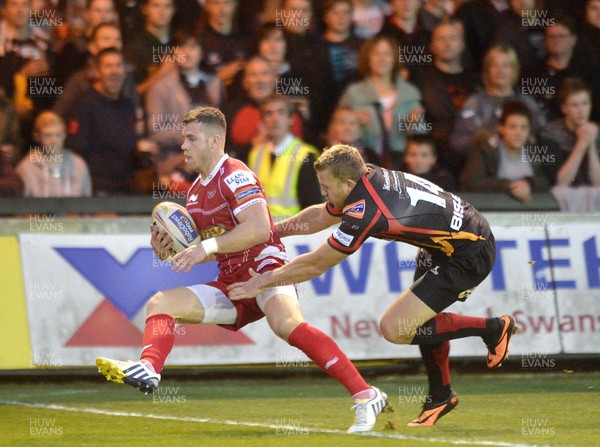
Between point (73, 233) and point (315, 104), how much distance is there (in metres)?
2.65

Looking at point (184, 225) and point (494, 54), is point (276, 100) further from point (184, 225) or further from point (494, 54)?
point (184, 225)

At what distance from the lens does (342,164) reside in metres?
6.79

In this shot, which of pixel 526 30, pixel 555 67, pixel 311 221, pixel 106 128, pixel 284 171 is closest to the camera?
pixel 311 221

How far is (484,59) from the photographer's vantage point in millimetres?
11320

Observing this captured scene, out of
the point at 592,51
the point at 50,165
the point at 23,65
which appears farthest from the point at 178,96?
the point at 592,51

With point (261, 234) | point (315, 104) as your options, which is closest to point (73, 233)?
point (315, 104)

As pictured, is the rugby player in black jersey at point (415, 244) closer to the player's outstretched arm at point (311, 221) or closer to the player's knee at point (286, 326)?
the player's outstretched arm at point (311, 221)

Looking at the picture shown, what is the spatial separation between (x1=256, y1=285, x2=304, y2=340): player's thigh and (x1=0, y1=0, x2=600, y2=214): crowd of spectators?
288 centimetres

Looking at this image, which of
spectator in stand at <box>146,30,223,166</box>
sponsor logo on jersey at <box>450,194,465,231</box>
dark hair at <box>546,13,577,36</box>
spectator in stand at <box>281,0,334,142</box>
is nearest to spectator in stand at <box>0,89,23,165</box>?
spectator in stand at <box>146,30,223,166</box>

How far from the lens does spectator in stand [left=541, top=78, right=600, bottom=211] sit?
11008mm

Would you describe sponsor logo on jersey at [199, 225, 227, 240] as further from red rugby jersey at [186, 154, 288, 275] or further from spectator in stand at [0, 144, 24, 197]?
spectator in stand at [0, 144, 24, 197]

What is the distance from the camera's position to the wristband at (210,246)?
6.77 meters

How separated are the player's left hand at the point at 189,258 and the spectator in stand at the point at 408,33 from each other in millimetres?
4898

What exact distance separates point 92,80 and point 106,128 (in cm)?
50
